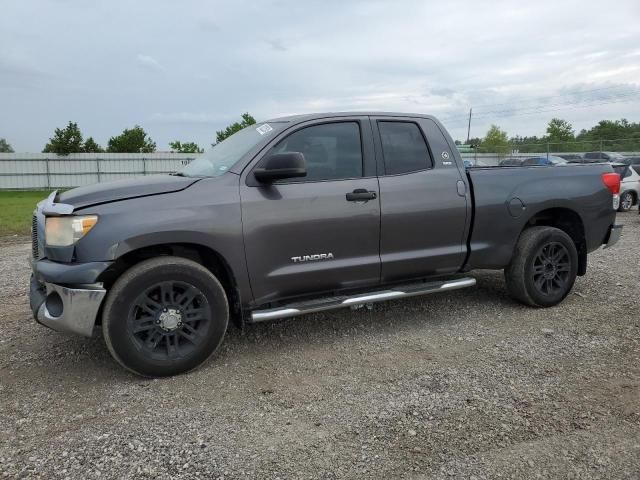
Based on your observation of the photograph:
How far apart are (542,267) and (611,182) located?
1226 mm

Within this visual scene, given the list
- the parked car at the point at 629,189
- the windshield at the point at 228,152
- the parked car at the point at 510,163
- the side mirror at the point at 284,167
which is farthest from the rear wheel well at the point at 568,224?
the parked car at the point at 629,189

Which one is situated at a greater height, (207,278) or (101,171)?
(101,171)

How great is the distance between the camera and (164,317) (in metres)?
3.65

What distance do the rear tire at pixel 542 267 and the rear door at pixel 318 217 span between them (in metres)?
1.59

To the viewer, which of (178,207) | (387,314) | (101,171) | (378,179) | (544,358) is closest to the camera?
(178,207)

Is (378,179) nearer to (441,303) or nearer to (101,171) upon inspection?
(441,303)

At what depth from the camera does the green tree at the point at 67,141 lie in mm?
32281

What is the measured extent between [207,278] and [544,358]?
8.56 feet

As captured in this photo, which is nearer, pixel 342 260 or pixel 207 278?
pixel 207 278

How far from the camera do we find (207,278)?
3.72 m

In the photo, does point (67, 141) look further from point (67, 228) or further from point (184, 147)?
point (67, 228)

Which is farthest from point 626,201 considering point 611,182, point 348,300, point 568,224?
point 348,300

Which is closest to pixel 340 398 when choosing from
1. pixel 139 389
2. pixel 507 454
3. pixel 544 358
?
pixel 507 454

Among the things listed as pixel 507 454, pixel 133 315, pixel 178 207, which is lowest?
pixel 507 454
